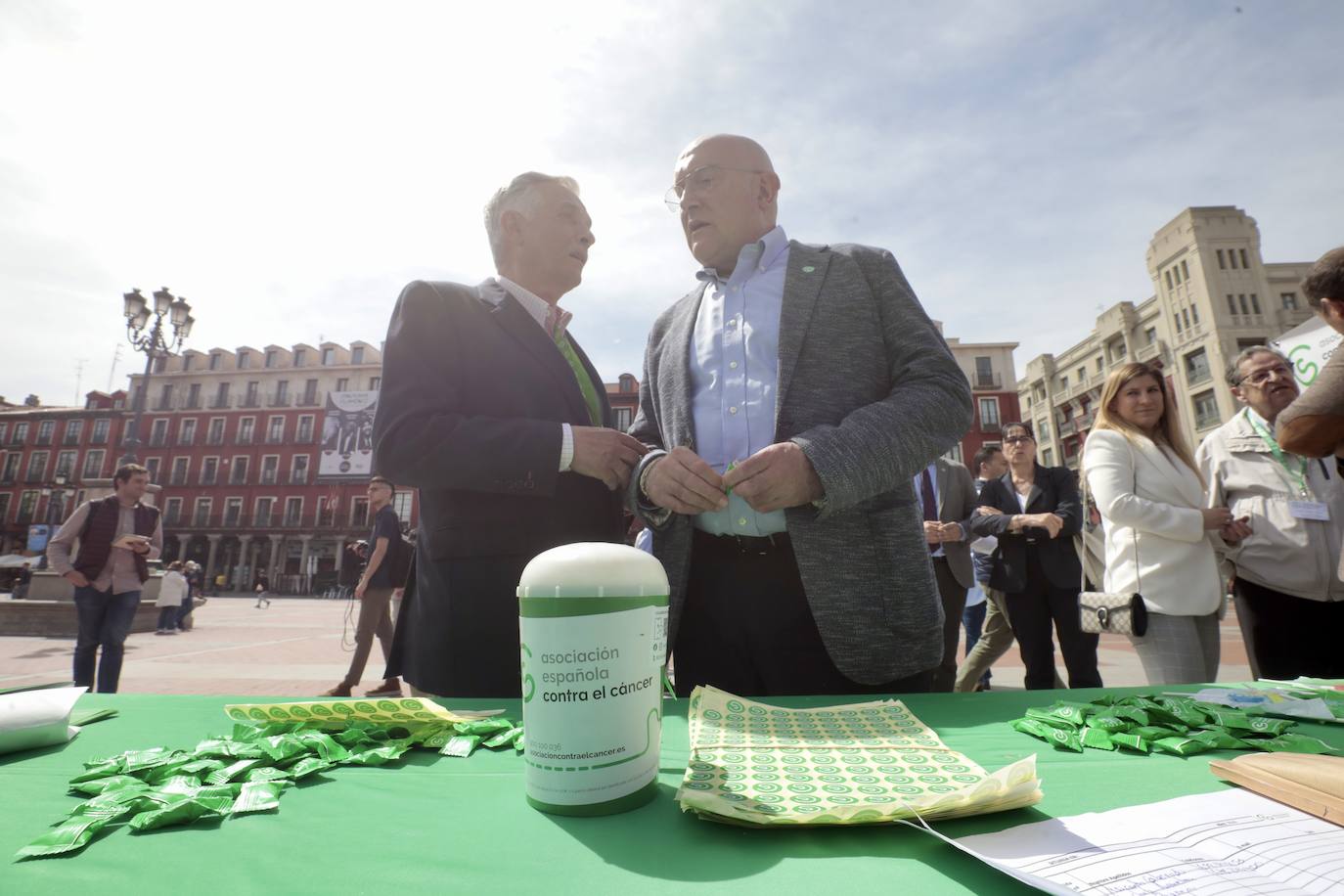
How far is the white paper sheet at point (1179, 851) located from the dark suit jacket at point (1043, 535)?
3.63 meters

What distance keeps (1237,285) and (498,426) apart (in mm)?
35513

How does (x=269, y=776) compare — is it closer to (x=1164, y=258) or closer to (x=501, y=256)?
(x=501, y=256)

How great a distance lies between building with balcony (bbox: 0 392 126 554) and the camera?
39.3 meters

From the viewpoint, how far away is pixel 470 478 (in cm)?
142

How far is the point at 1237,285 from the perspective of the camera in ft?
87.5

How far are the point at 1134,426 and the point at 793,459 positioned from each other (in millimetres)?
2277

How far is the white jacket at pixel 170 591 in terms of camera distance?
36.1 feet

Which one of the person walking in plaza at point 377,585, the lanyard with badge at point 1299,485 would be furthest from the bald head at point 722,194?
the person walking in plaza at point 377,585

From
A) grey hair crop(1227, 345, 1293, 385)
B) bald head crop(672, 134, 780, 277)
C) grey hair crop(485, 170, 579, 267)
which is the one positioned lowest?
grey hair crop(1227, 345, 1293, 385)

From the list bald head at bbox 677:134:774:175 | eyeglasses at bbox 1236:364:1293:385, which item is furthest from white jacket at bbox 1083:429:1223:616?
bald head at bbox 677:134:774:175

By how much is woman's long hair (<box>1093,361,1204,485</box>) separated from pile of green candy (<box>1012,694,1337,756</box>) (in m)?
1.99

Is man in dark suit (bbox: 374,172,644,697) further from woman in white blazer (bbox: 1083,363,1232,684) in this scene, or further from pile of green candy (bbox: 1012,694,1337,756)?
woman in white blazer (bbox: 1083,363,1232,684)

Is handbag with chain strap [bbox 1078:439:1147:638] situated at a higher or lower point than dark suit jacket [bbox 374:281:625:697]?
lower

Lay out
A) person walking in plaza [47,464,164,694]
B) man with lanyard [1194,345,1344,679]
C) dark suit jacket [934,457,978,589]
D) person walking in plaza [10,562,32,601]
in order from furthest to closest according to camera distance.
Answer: person walking in plaza [10,562,32,601] < person walking in plaza [47,464,164,694] < dark suit jacket [934,457,978,589] < man with lanyard [1194,345,1344,679]
